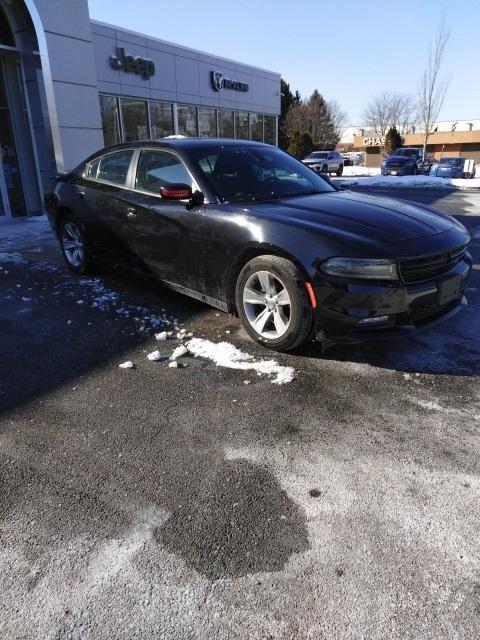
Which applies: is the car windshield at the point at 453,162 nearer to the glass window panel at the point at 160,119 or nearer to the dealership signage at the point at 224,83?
the dealership signage at the point at 224,83

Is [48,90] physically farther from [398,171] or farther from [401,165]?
[401,165]

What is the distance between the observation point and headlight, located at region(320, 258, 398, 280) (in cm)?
317

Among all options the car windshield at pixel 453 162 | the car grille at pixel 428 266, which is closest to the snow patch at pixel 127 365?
the car grille at pixel 428 266

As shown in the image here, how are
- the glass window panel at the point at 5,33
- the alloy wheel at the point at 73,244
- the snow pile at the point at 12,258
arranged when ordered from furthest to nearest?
the glass window panel at the point at 5,33, the snow pile at the point at 12,258, the alloy wheel at the point at 73,244

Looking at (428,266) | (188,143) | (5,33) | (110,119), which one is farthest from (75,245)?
(110,119)

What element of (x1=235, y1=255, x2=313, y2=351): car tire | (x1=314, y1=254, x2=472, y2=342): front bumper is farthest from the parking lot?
(x1=314, y1=254, x2=472, y2=342): front bumper

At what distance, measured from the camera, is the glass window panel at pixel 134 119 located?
15195 mm

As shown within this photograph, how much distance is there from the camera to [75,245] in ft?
19.2

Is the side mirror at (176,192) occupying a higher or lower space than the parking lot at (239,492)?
higher

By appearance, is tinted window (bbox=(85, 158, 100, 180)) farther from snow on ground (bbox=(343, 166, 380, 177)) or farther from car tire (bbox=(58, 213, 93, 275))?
snow on ground (bbox=(343, 166, 380, 177))

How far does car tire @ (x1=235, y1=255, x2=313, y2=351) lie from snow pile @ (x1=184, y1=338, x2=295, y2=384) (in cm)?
18

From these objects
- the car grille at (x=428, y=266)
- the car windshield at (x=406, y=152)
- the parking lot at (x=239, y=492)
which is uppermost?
the car windshield at (x=406, y=152)

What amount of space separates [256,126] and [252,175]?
838 inches

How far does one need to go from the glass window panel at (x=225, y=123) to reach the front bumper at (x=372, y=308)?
19.2m
